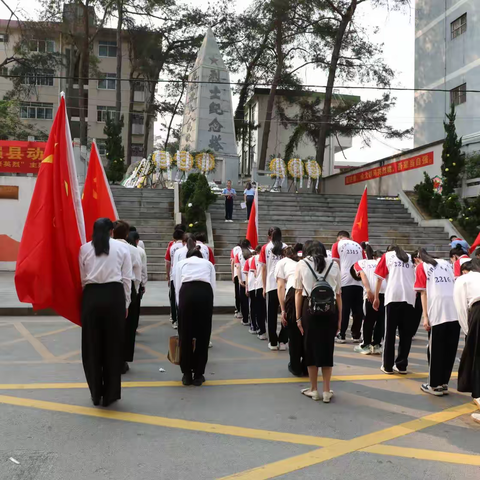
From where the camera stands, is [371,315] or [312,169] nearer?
[371,315]

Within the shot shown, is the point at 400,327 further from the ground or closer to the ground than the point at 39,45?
closer to the ground

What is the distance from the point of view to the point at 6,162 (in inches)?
639

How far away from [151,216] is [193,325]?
538 inches

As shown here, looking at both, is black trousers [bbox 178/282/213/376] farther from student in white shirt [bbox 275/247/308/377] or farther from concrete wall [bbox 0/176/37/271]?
concrete wall [bbox 0/176/37/271]

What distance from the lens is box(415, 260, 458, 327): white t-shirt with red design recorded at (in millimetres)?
5082

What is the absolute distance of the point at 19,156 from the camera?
16234 mm

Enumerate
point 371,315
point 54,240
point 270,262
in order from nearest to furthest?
1. point 54,240
2. point 371,315
3. point 270,262

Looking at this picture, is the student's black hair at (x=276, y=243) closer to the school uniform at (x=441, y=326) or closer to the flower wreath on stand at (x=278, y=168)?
the school uniform at (x=441, y=326)

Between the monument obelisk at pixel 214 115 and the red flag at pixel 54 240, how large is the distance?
20812mm

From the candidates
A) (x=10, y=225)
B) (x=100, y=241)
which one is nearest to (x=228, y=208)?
(x=10, y=225)

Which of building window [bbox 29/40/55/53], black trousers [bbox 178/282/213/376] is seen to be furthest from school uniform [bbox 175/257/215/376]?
building window [bbox 29/40/55/53]

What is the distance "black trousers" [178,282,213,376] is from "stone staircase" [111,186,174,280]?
9.57 m

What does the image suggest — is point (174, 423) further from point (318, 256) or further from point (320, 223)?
point (320, 223)

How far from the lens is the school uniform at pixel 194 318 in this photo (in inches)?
211
